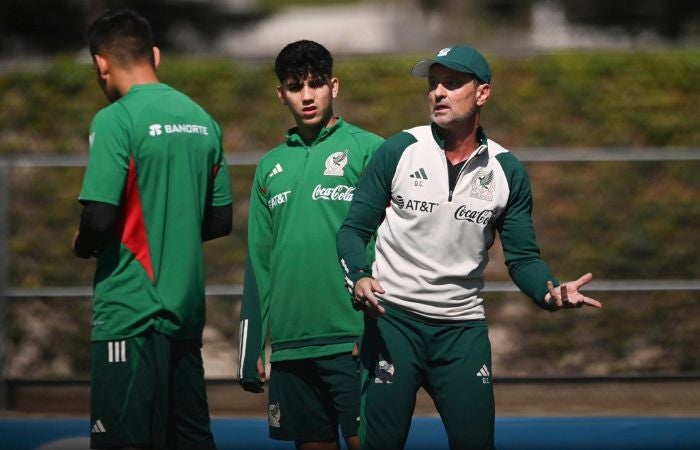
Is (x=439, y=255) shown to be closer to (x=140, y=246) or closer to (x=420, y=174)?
(x=420, y=174)

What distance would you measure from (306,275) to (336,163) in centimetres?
47

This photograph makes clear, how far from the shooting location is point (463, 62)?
463 cm

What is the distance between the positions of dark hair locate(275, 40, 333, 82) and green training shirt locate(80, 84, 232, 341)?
1.56 ft

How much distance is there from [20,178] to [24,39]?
11220 millimetres

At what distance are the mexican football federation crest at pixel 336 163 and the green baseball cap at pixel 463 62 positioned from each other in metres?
0.50

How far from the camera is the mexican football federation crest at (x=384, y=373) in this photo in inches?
181

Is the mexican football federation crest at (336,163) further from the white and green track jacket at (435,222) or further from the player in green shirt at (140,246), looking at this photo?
the player in green shirt at (140,246)

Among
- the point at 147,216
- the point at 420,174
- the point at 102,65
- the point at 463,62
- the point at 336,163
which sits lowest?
the point at 147,216

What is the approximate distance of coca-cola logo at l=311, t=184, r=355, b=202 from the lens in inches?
196

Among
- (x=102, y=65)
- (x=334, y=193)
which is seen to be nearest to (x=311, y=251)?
(x=334, y=193)

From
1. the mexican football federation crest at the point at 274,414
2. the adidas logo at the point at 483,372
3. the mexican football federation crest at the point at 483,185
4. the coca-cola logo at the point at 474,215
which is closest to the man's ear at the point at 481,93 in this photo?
the mexican football federation crest at the point at 483,185

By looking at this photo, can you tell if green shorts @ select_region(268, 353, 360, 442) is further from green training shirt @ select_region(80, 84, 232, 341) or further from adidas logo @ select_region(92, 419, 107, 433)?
adidas logo @ select_region(92, 419, 107, 433)

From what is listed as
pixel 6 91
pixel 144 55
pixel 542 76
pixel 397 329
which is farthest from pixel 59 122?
pixel 397 329

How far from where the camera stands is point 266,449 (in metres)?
6.71
